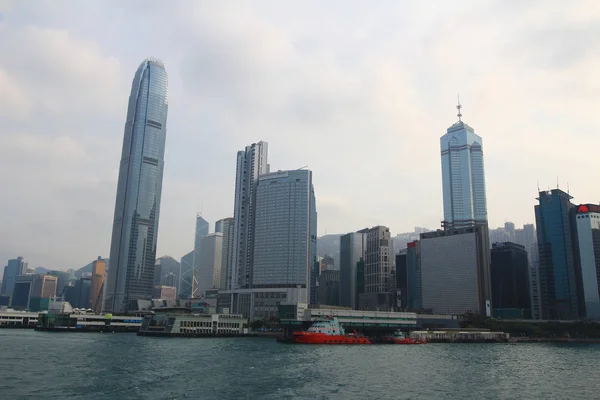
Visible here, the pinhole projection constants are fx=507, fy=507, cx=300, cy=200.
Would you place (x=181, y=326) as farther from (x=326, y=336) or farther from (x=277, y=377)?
(x=277, y=377)

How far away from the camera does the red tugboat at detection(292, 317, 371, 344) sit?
463 feet

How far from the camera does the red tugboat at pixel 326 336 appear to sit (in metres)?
141

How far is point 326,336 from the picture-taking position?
463ft

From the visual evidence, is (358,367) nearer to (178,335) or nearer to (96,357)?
→ (96,357)

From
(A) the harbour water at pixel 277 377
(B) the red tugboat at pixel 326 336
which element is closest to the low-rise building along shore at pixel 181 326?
(B) the red tugboat at pixel 326 336

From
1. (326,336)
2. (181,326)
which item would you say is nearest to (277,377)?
(326,336)

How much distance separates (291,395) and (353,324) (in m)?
139

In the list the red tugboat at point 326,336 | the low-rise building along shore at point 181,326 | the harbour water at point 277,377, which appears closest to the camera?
the harbour water at point 277,377

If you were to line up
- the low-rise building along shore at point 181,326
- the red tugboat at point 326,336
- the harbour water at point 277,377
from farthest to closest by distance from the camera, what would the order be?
the low-rise building along shore at point 181,326 → the red tugboat at point 326,336 → the harbour water at point 277,377

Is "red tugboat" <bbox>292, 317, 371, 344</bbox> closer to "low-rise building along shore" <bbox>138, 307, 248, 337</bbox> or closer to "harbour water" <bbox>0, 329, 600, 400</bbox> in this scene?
"harbour water" <bbox>0, 329, 600, 400</bbox>

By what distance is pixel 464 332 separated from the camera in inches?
7657

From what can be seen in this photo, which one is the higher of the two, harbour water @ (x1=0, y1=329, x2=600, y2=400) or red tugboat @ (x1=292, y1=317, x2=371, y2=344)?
red tugboat @ (x1=292, y1=317, x2=371, y2=344)

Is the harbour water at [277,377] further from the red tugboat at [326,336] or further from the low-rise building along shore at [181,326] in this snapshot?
the low-rise building along shore at [181,326]

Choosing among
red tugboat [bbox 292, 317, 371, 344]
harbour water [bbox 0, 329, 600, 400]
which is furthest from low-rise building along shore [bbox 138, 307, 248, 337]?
→ harbour water [bbox 0, 329, 600, 400]
